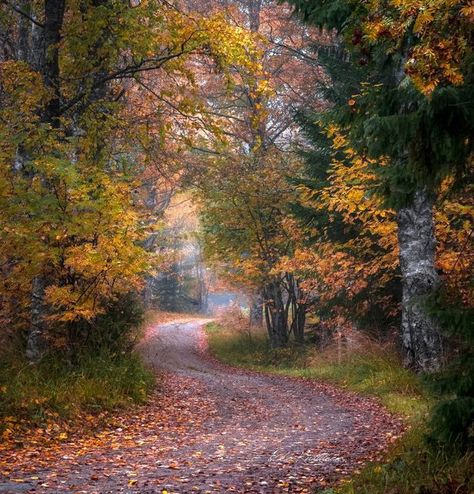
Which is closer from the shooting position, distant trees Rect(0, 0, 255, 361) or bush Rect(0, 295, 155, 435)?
bush Rect(0, 295, 155, 435)

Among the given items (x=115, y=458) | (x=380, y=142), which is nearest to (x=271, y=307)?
(x=115, y=458)

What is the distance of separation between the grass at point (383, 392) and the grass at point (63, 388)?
485cm

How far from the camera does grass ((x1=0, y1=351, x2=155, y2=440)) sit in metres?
8.22

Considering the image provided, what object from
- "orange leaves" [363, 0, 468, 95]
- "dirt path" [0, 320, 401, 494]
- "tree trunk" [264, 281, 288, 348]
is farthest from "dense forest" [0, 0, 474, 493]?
"tree trunk" [264, 281, 288, 348]

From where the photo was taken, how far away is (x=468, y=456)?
4711 millimetres

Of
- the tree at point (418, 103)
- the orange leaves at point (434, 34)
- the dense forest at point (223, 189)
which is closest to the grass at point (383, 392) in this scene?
the dense forest at point (223, 189)

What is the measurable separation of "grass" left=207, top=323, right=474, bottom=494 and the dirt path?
501 mm

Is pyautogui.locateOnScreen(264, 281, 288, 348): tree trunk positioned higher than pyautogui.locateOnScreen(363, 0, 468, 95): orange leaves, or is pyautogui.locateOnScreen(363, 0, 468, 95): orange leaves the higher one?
pyautogui.locateOnScreen(363, 0, 468, 95): orange leaves

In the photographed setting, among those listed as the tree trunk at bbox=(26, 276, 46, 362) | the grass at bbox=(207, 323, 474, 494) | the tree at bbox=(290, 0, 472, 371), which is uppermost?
the tree at bbox=(290, 0, 472, 371)

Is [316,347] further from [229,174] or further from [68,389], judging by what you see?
[68,389]

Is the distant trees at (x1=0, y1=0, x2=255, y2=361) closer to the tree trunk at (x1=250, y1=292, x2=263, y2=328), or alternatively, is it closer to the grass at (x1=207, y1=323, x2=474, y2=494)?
the grass at (x1=207, y1=323, x2=474, y2=494)

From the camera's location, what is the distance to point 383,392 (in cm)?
1173

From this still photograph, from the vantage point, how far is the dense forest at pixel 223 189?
4777 millimetres

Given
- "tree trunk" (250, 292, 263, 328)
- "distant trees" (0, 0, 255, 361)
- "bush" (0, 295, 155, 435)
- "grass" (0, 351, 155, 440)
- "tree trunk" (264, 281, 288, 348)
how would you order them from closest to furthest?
"grass" (0, 351, 155, 440), "bush" (0, 295, 155, 435), "distant trees" (0, 0, 255, 361), "tree trunk" (264, 281, 288, 348), "tree trunk" (250, 292, 263, 328)
